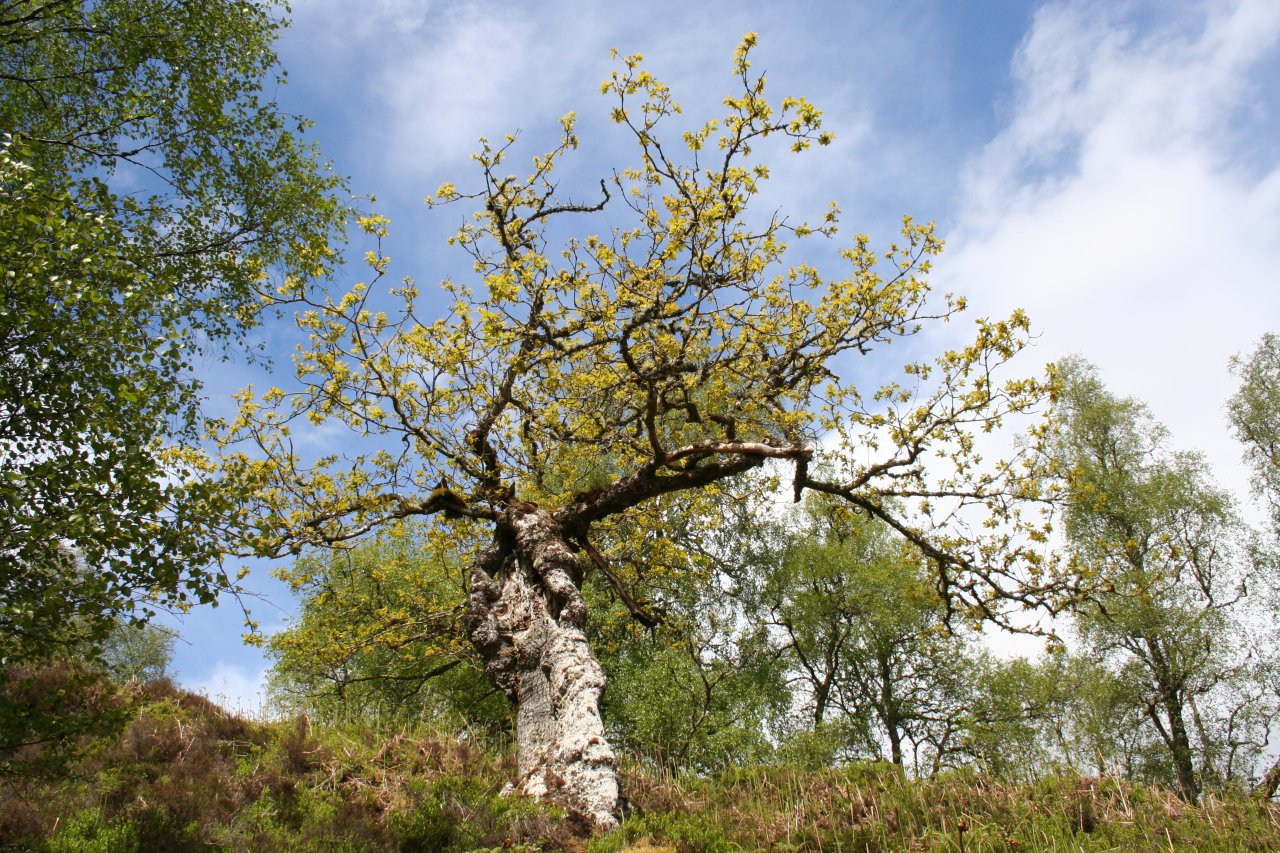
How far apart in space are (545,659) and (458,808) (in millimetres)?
2894

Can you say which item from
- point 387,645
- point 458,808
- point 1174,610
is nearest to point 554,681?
point 458,808

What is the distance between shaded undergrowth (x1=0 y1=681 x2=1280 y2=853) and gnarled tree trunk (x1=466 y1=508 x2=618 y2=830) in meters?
0.59

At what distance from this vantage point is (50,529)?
603 cm

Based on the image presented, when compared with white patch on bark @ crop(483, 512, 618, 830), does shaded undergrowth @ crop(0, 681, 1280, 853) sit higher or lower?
lower

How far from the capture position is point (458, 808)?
8.53 meters

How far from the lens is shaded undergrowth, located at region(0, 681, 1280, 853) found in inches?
292

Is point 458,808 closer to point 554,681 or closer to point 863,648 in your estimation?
point 554,681

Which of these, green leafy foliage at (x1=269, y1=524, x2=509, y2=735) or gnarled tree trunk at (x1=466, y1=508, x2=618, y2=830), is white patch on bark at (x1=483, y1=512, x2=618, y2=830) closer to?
gnarled tree trunk at (x1=466, y1=508, x2=618, y2=830)

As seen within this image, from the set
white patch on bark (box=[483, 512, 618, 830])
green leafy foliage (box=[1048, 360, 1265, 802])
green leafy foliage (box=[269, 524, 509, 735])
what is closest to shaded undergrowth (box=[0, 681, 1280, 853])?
white patch on bark (box=[483, 512, 618, 830])

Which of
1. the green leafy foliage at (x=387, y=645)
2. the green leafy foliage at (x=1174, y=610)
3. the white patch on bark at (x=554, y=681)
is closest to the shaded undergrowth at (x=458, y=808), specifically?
the white patch on bark at (x=554, y=681)

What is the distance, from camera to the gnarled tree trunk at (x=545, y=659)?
9.45 meters

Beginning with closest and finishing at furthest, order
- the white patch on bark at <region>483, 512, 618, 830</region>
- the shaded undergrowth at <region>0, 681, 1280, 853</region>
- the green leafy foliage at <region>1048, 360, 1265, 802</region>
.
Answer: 1. the shaded undergrowth at <region>0, 681, 1280, 853</region>
2. the white patch on bark at <region>483, 512, 618, 830</region>
3. the green leafy foliage at <region>1048, 360, 1265, 802</region>

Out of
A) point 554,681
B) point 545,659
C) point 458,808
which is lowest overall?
point 458,808

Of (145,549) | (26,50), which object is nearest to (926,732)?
(145,549)
